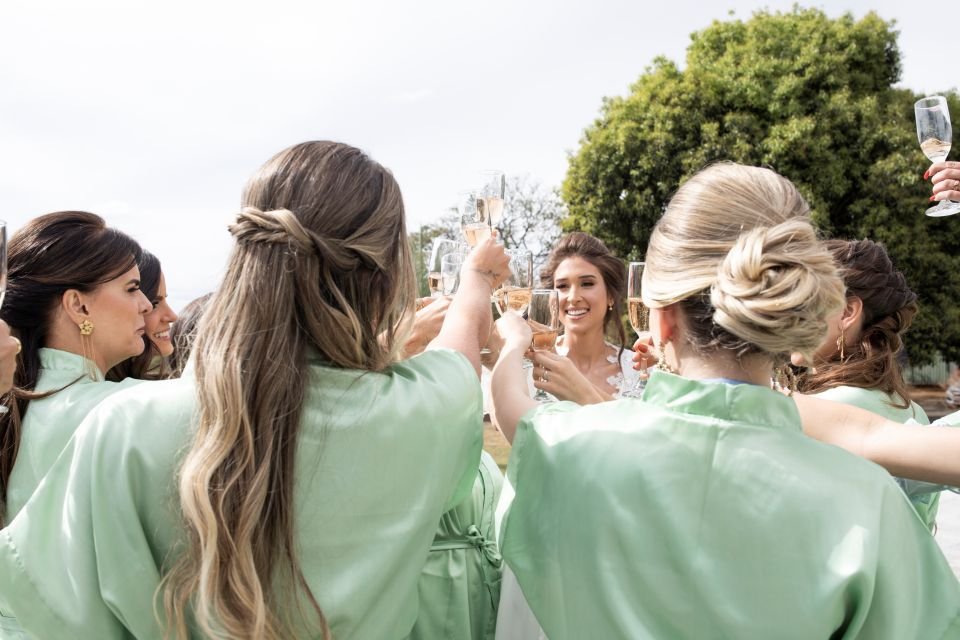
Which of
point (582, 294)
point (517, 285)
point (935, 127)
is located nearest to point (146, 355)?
point (582, 294)

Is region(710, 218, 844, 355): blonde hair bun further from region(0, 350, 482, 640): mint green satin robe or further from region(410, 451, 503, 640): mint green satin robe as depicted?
region(410, 451, 503, 640): mint green satin robe

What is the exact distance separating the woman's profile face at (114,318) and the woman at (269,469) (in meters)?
1.60

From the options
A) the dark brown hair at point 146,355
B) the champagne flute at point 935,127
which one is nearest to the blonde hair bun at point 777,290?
the champagne flute at point 935,127

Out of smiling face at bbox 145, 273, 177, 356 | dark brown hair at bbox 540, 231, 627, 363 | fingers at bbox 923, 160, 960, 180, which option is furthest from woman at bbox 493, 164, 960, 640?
dark brown hair at bbox 540, 231, 627, 363

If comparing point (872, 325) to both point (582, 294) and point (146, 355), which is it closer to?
point (582, 294)

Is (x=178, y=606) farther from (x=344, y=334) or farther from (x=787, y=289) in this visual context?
(x=787, y=289)

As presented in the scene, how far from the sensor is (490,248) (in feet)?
8.48

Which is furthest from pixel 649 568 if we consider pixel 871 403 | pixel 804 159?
pixel 804 159

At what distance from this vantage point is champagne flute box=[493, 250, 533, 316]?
274cm

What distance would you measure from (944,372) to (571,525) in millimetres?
36318

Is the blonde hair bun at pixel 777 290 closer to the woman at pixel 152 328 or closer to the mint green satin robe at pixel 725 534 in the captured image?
the mint green satin robe at pixel 725 534

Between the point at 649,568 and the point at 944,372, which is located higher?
the point at 649,568

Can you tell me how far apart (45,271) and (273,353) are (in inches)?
78.5

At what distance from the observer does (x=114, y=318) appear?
3.64 meters
